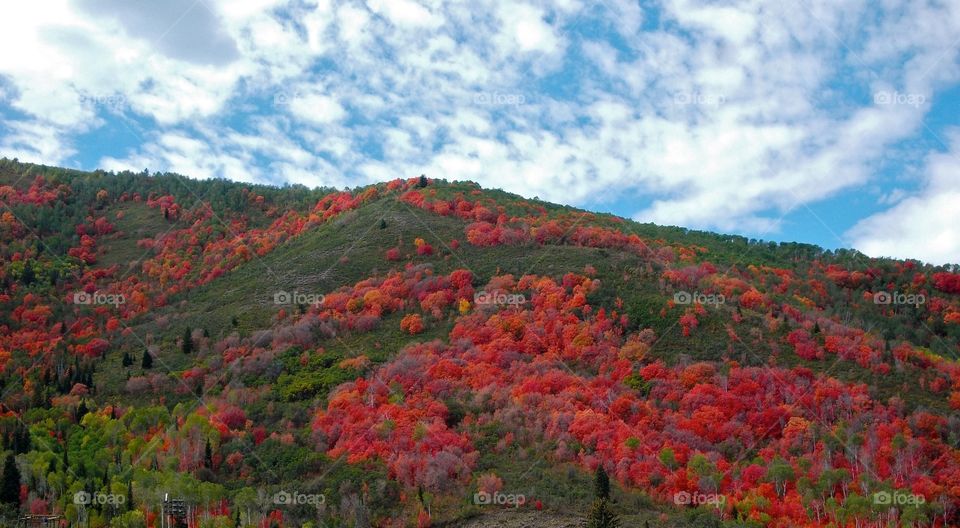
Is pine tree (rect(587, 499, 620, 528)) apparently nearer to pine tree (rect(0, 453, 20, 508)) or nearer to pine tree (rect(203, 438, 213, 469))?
pine tree (rect(203, 438, 213, 469))

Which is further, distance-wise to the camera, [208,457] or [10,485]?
[208,457]

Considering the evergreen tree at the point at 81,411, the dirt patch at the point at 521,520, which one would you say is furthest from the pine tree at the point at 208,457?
the dirt patch at the point at 521,520

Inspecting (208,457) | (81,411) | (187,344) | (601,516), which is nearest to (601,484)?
(601,516)

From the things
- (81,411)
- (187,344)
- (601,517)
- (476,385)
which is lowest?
(601,517)

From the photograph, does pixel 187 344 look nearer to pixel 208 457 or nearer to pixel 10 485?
pixel 208 457

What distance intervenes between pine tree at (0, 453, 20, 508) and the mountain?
0.21m

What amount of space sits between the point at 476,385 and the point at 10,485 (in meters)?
31.5

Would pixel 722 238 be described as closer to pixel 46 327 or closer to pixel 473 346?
pixel 473 346

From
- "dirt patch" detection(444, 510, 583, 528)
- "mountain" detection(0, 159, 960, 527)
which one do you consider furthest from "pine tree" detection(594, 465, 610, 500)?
"dirt patch" detection(444, 510, 583, 528)

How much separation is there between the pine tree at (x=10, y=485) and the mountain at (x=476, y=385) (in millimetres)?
205

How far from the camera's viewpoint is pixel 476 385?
65.0m

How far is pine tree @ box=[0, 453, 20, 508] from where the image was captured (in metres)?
56.1

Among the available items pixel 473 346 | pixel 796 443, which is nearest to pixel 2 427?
pixel 473 346

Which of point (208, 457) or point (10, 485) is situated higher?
point (208, 457)
